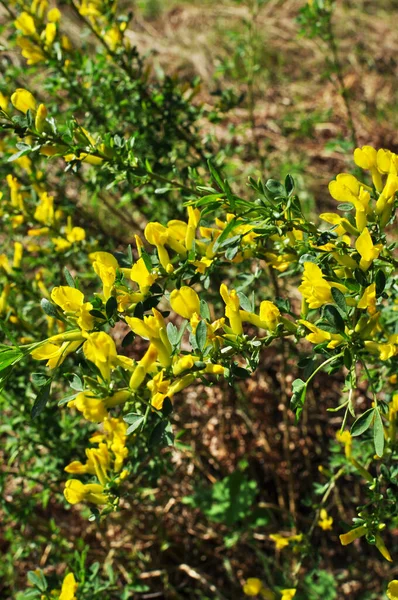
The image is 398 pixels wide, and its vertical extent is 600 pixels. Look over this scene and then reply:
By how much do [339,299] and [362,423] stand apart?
0.25 m

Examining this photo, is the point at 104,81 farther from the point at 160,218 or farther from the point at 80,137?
the point at 80,137

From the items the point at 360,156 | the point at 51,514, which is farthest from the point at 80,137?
the point at 51,514

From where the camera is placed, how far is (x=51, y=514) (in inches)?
116

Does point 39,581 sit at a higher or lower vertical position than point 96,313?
lower

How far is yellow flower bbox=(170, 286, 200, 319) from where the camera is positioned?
3.79 feet

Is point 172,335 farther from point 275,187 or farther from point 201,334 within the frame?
point 275,187

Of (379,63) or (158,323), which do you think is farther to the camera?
(379,63)

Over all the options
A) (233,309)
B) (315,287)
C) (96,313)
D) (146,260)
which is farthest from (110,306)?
(315,287)

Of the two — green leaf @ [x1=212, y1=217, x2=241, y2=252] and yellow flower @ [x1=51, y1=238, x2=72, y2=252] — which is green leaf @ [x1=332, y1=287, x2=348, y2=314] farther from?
yellow flower @ [x1=51, y1=238, x2=72, y2=252]

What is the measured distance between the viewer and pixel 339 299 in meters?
1.11

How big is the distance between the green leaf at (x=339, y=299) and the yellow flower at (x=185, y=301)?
26cm

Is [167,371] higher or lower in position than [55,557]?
higher

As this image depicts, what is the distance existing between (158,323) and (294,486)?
1.79 meters

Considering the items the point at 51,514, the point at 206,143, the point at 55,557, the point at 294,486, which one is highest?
the point at 206,143
